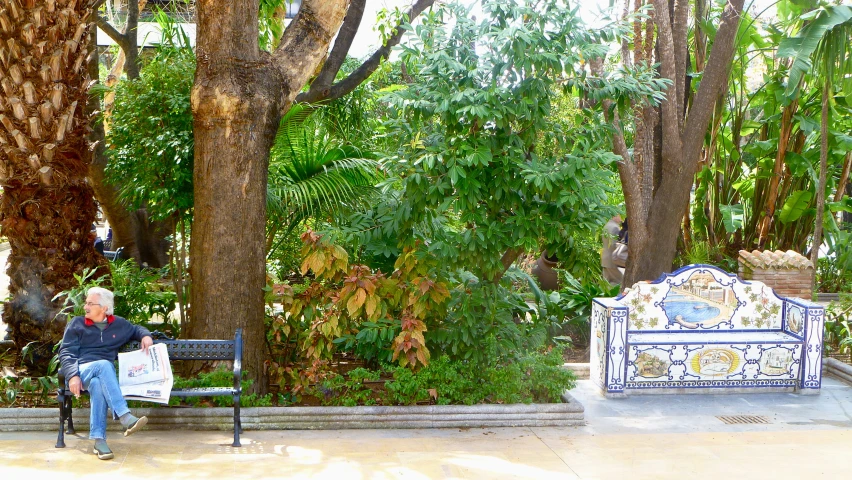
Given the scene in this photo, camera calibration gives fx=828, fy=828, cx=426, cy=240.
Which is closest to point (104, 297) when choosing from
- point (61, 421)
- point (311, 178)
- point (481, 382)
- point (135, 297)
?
point (61, 421)

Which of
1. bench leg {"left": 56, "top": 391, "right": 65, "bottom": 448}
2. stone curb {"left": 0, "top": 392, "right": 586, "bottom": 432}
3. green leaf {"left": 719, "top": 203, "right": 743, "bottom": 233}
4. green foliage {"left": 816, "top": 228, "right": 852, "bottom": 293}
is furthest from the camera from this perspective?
green foliage {"left": 816, "top": 228, "right": 852, "bottom": 293}

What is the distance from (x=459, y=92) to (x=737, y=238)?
7956 mm

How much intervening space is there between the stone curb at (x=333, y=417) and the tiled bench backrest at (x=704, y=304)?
1.26 m

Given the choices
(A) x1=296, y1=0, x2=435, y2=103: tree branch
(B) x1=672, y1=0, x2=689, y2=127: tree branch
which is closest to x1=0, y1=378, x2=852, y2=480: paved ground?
(B) x1=672, y1=0, x2=689, y2=127: tree branch

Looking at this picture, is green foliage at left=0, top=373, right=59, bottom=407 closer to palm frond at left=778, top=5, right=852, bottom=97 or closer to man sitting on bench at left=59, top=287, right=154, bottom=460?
man sitting on bench at left=59, top=287, right=154, bottom=460

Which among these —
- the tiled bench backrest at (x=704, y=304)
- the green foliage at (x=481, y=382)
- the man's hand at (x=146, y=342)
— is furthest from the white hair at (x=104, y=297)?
the tiled bench backrest at (x=704, y=304)

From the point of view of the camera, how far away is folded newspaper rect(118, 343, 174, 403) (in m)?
5.90

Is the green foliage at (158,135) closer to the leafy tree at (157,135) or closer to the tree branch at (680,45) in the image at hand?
the leafy tree at (157,135)

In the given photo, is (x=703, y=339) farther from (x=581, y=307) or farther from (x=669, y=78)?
(x=669, y=78)

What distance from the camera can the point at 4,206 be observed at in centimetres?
714

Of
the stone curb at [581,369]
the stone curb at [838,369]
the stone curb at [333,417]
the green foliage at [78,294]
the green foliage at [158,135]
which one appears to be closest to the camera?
the stone curb at [333,417]

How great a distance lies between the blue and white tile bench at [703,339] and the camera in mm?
7395

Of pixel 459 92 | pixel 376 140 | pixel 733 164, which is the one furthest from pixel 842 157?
pixel 459 92

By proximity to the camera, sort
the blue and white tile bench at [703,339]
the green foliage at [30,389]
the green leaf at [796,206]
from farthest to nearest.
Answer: the green leaf at [796,206], the blue and white tile bench at [703,339], the green foliage at [30,389]
